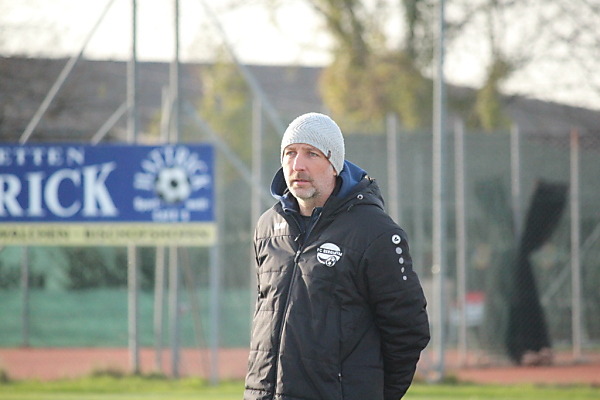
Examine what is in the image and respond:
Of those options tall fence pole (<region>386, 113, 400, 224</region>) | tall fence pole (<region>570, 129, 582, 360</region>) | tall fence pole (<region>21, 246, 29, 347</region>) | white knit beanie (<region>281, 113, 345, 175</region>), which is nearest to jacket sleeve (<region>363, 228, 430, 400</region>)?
white knit beanie (<region>281, 113, 345, 175</region>)

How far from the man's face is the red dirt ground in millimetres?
6575

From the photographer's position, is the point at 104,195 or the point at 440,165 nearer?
the point at 104,195

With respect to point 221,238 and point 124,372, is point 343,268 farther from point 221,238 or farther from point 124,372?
point 221,238

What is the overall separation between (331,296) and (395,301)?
0.75 feet

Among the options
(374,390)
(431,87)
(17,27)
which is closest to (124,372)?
(17,27)

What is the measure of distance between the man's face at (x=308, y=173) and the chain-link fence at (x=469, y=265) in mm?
7739

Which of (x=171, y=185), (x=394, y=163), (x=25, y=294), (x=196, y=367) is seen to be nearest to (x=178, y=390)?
(x=196, y=367)

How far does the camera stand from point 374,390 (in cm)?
278

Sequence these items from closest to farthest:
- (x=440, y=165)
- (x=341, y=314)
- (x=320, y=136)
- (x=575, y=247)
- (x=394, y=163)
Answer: (x=341, y=314)
(x=320, y=136)
(x=440, y=165)
(x=394, y=163)
(x=575, y=247)

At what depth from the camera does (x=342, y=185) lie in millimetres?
2953

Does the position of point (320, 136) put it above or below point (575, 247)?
above

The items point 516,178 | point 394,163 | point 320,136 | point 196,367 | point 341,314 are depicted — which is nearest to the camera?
point 341,314

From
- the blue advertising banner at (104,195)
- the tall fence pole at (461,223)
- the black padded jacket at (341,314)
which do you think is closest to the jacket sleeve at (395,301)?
the black padded jacket at (341,314)

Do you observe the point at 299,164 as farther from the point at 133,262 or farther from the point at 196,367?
the point at 196,367
